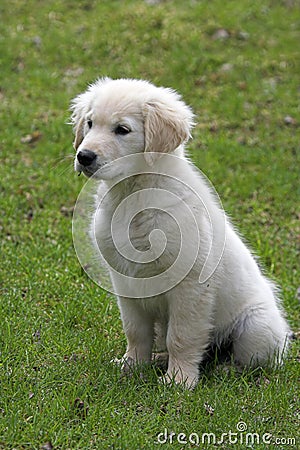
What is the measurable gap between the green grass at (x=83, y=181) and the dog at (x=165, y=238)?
0.23 meters

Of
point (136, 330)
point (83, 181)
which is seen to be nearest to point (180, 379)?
point (136, 330)

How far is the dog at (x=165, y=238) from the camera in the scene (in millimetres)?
3982

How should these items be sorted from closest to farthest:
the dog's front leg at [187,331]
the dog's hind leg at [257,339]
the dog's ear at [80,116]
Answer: the dog's front leg at [187,331] < the dog's ear at [80,116] < the dog's hind leg at [257,339]

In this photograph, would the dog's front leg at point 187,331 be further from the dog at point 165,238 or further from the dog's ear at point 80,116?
the dog's ear at point 80,116

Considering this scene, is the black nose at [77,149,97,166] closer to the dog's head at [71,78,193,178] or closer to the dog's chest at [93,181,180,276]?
the dog's head at [71,78,193,178]

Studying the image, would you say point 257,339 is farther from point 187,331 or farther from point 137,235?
point 137,235

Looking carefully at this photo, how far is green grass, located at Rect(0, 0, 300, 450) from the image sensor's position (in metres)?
3.75

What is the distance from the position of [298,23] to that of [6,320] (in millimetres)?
7773

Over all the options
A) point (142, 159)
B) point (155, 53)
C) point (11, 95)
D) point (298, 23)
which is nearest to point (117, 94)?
point (142, 159)

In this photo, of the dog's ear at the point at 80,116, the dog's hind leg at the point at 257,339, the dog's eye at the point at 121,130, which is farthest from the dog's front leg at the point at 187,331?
the dog's ear at the point at 80,116

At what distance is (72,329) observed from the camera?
4.81 metres

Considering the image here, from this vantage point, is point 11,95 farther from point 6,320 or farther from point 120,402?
point 120,402

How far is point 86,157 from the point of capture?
3842 millimetres

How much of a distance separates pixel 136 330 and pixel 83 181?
126 inches
